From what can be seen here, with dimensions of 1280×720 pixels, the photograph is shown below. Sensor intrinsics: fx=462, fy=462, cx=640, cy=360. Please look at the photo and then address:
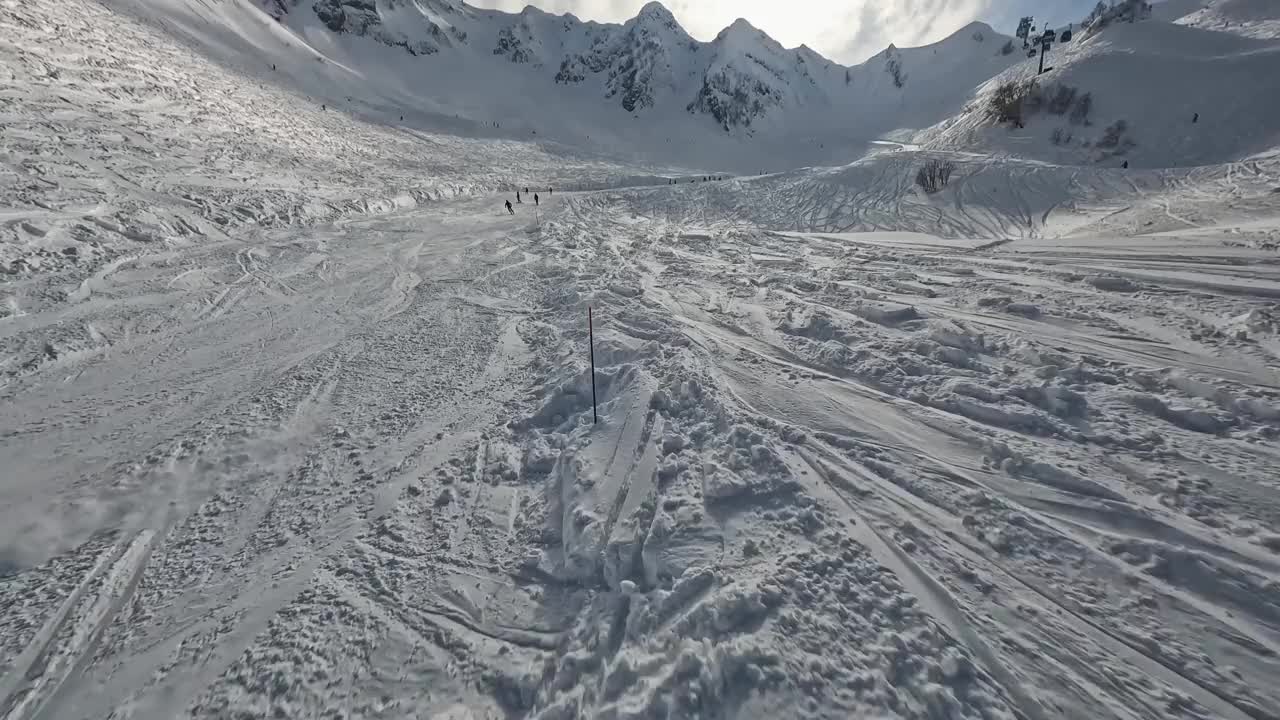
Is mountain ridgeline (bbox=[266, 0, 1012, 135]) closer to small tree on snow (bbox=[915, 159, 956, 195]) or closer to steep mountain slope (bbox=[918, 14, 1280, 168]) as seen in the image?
steep mountain slope (bbox=[918, 14, 1280, 168])

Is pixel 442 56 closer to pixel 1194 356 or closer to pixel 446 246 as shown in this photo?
pixel 446 246

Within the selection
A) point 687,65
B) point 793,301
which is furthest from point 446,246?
point 687,65

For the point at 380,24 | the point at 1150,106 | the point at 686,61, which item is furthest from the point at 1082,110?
the point at 380,24

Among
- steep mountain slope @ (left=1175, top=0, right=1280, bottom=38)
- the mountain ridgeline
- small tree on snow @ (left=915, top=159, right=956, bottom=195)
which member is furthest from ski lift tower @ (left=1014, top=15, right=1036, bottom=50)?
small tree on snow @ (left=915, top=159, right=956, bottom=195)

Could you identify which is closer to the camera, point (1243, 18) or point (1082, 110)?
point (1082, 110)

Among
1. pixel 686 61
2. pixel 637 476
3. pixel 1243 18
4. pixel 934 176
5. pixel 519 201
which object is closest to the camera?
pixel 637 476

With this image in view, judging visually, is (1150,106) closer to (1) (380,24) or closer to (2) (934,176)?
(2) (934,176)
